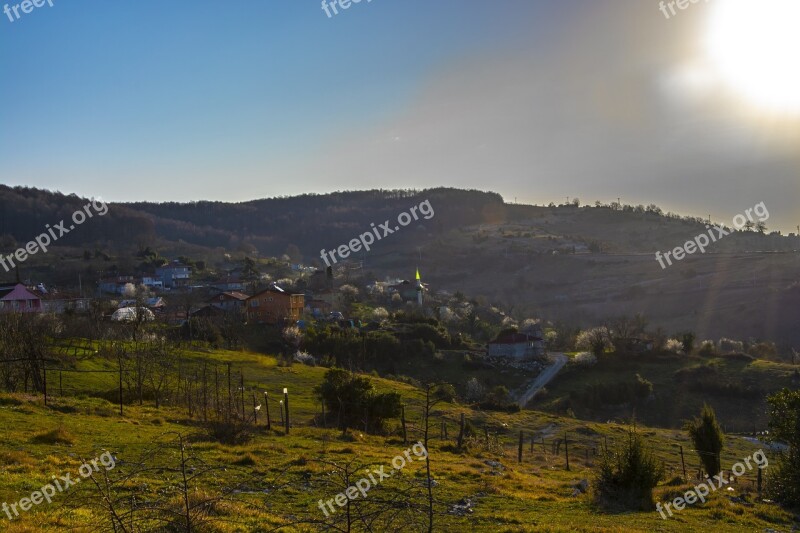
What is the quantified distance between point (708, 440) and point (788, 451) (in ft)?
8.30

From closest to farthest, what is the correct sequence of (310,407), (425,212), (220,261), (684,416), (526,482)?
(526,482) → (310,407) → (684,416) → (220,261) → (425,212)

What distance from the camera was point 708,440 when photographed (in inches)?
774

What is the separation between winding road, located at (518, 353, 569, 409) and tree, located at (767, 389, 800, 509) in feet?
90.7

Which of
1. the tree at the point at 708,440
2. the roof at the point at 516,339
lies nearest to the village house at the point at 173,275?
the roof at the point at 516,339

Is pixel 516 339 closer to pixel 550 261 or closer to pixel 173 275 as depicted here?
pixel 173 275

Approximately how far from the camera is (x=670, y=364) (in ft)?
186

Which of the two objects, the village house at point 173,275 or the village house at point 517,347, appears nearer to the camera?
the village house at point 517,347

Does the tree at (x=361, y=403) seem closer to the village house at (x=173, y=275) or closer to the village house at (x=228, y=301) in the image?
the village house at (x=228, y=301)

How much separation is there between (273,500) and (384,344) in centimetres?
4732

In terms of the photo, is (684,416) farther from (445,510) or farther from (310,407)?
(445,510)

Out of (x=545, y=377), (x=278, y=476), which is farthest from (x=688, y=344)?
(x=278, y=476)

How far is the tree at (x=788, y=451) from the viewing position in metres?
16.2

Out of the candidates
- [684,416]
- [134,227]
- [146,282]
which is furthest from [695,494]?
[134,227]

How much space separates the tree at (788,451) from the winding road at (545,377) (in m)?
27.7
